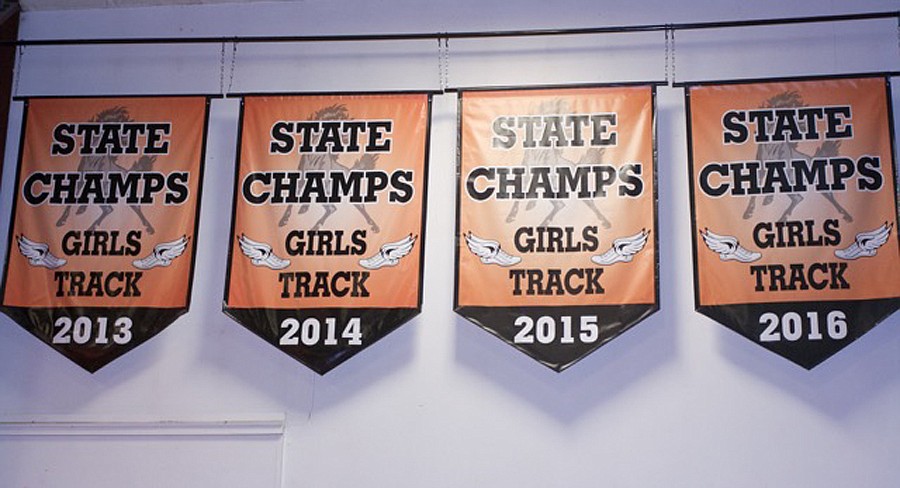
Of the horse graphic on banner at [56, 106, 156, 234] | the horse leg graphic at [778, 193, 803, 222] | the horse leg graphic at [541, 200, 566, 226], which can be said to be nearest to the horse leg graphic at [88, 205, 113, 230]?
the horse graphic on banner at [56, 106, 156, 234]

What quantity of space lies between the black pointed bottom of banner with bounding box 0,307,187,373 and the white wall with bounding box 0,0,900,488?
137 millimetres

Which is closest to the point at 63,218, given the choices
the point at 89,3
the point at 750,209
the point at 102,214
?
the point at 102,214

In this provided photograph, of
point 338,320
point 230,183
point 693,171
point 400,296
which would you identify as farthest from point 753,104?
point 230,183

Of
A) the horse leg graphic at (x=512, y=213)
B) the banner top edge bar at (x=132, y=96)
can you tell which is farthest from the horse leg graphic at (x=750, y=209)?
the banner top edge bar at (x=132, y=96)

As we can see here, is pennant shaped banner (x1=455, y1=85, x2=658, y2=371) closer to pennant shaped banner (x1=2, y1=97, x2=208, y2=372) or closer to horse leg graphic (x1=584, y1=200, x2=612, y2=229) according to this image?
horse leg graphic (x1=584, y1=200, x2=612, y2=229)

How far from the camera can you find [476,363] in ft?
14.9

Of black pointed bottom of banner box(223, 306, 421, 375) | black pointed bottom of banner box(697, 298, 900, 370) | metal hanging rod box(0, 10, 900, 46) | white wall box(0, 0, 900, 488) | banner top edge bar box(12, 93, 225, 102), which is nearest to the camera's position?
black pointed bottom of banner box(697, 298, 900, 370)

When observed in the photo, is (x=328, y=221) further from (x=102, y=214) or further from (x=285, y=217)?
(x=102, y=214)

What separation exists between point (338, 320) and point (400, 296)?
0.30 metres

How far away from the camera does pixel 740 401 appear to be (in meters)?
4.36

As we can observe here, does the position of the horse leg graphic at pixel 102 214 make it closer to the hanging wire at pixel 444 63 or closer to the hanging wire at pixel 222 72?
the hanging wire at pixel 222 72

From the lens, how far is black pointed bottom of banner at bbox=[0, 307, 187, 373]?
4.61m

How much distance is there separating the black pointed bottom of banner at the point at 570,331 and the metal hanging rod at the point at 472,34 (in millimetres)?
1339

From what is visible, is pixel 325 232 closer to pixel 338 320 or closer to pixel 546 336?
pixel 338 320
